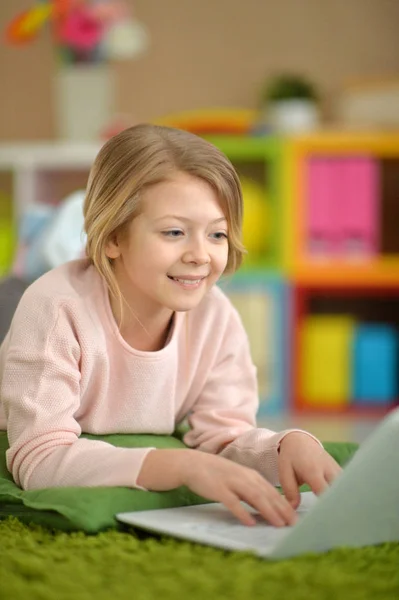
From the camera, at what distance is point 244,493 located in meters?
1.02

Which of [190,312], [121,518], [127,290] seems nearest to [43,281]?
[127,290]

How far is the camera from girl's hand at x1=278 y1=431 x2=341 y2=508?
109cm

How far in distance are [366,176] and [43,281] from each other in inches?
88.0

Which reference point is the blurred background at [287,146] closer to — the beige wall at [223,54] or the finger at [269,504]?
the beige wall at [223,54]

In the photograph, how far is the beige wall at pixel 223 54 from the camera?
143 inches

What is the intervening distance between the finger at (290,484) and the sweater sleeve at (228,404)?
5.1 inches

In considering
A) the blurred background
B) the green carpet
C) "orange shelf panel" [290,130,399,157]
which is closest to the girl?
the green carpet

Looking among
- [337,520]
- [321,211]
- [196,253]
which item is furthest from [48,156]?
[337,520]

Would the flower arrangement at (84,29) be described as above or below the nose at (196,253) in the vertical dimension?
above

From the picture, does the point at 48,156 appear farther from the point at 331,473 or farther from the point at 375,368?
the point at 331,473

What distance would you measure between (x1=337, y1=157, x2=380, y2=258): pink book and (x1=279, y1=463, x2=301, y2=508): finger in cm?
225

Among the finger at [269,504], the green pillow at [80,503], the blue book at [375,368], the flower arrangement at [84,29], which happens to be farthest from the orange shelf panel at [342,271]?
the finger at [269,504]

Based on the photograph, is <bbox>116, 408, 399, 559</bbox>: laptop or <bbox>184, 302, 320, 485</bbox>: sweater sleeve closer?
<bbox>116, 408, 399, 559</bbox>: laptop

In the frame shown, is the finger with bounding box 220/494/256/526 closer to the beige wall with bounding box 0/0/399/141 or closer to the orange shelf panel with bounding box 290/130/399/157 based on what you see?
the orange shelf panel with bounding box 290/130/399/157
